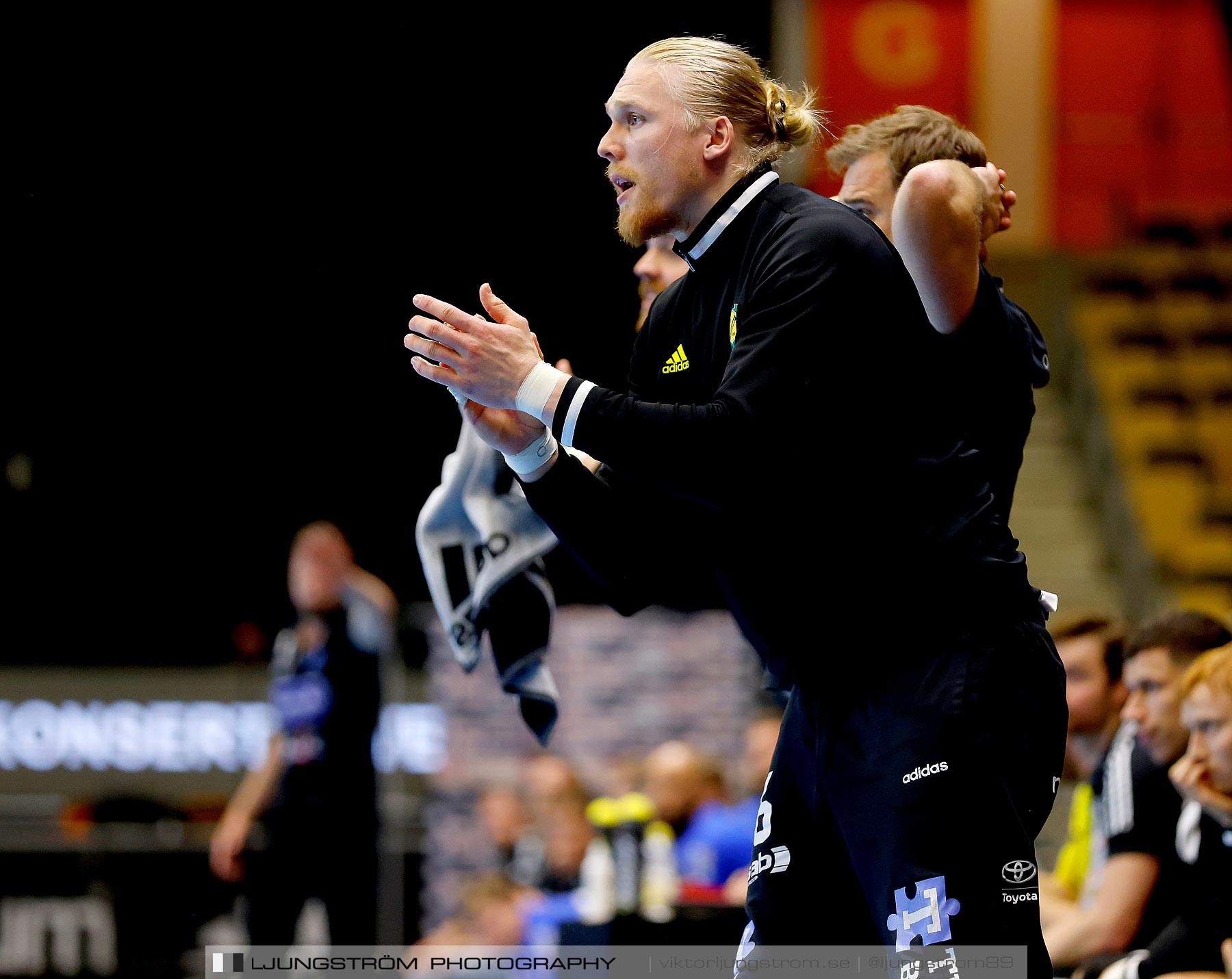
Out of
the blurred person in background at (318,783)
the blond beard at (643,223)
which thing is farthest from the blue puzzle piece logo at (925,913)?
the blurred person in background at (318,783)

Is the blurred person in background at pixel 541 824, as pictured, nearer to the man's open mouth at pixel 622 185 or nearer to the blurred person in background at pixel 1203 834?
the blurred person in background at pixel 1203 834

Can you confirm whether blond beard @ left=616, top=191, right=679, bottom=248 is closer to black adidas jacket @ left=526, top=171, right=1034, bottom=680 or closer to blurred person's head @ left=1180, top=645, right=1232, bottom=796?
black adidas jacket @ left=526, top=171, right=1034, bottom=680

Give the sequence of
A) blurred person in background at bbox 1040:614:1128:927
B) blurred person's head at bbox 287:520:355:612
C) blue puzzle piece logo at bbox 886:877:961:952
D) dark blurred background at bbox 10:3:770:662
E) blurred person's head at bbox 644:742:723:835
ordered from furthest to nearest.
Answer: dark blurred background at bbox 10:3:770:662
blurred person's head at bbox 644:742:723:835
blurred person's head at bbox 287:520:355:612
blurred person in background at bbox 1040:614:1128:927
blue puzzle piece logo at bbox 886:877:961:952

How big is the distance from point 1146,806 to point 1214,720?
0.68 meters

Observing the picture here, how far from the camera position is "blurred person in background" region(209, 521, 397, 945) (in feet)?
20.5

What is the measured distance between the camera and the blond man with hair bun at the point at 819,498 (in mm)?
2197

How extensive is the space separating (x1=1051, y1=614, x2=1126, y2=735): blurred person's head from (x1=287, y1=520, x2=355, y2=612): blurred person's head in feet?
10.9

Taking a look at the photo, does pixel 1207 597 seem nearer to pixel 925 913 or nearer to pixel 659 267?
pixel 659 267

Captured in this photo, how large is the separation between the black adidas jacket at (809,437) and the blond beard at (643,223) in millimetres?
47

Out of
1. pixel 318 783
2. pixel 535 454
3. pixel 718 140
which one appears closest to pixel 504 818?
pixel 318 783

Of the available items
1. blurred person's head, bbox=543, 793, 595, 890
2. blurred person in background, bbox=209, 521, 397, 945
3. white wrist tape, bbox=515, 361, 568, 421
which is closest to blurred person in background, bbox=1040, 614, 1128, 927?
white wrist tape, bbox=515, 361, 568, 421

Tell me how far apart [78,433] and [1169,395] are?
336 inches

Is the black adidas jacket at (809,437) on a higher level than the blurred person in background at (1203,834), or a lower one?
higher

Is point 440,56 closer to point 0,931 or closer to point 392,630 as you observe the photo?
point 392,630
